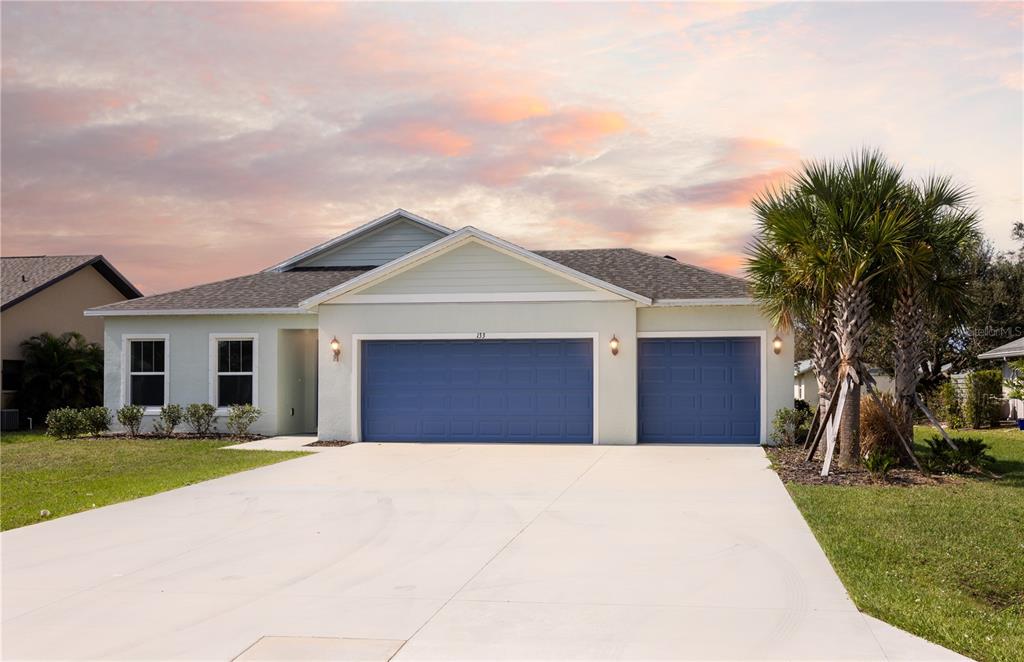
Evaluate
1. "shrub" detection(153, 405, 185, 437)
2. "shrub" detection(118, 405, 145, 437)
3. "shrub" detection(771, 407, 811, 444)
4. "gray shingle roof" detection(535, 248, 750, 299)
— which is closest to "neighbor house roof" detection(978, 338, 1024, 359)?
"shrub" detection(771, 407, 811, 444)

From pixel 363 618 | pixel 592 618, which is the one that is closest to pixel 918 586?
pixel 592 618

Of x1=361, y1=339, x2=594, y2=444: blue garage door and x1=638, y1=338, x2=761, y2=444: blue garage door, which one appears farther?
x1=361, y1=339, x2=594, y2=444: blue garage door

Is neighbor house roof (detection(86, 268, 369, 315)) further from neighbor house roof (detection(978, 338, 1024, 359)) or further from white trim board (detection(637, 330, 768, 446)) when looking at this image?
neighbor house roof (detection(978, 338, 1024, 359))

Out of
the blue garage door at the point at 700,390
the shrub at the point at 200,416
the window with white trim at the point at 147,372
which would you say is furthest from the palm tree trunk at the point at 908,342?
the window with white trim at the point at 147,372

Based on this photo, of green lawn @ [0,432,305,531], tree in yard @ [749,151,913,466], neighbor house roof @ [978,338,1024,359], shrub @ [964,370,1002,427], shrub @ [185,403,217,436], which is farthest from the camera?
shrub @ [964,370,1002,427]

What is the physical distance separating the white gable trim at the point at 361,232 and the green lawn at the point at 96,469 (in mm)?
7227

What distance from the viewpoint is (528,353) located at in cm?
1873

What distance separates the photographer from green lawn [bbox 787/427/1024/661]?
6023 millimetres

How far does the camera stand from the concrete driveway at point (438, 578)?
5.67 meters

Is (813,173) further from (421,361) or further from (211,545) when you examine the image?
(211,545)

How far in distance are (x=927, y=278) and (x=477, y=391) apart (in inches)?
349

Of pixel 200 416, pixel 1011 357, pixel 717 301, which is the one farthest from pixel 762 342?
pixel 1011 357

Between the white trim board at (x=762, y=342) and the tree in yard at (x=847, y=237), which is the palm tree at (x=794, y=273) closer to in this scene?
the tree in yard at (x=847, y=237)

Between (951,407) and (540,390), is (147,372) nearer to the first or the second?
(540,390)
